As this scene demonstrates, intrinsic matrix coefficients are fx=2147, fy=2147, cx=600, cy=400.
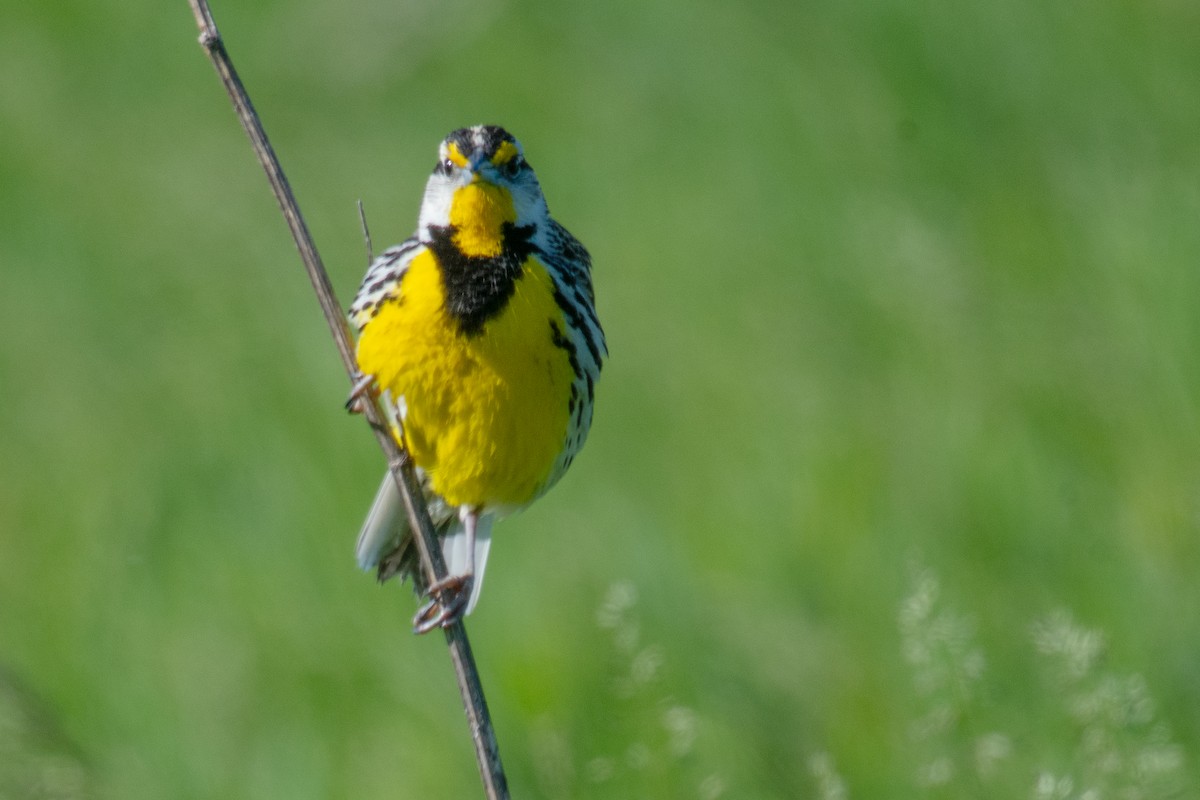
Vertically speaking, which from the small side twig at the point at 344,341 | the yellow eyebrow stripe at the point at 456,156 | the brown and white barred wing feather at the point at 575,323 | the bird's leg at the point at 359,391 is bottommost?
the small side twig at the point at 344,341

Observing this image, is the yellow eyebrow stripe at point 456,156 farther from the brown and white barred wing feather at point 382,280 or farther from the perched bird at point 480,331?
the brown and white barred wing feather at point 382,280

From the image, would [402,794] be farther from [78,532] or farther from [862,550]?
[78,532]

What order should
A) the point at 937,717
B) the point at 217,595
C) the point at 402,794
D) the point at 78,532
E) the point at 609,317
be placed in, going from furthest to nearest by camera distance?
the point at 609,317, the point at 78,532, the point at 217,595, the point at 402,794, the point at 937,717

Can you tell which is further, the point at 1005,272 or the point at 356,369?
the point at 1005,272

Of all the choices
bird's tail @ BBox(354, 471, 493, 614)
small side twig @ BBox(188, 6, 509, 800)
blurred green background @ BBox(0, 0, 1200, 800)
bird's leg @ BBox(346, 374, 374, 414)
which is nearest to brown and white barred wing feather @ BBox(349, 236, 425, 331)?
bird's leg @ BBox(346, 374, 374, 414)

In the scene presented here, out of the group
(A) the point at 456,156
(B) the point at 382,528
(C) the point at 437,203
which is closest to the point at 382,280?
(C) the point at 437,203

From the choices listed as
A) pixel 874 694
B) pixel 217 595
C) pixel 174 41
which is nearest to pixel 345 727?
pixel 217 595

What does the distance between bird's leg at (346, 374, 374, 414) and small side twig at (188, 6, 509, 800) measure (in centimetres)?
14

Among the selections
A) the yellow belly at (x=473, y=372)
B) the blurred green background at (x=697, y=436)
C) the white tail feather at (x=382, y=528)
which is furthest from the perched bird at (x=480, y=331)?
the blurred green background at (x=697, y=436)

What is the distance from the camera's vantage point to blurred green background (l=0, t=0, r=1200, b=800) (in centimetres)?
424

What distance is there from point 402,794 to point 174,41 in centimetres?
518

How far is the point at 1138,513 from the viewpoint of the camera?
473cm

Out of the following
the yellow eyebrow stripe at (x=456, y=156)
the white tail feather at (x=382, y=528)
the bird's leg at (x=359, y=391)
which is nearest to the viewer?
the bird's leg at (x=359, y=391)

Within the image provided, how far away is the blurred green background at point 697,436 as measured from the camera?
4.24 meters
